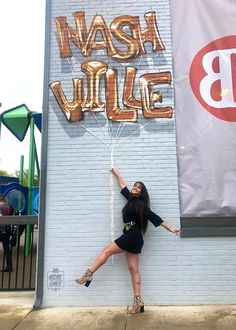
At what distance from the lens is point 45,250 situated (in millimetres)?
5695

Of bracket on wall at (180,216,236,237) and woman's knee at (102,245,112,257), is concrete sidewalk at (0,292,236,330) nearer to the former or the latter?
woman's knee at (102,245,112,257)

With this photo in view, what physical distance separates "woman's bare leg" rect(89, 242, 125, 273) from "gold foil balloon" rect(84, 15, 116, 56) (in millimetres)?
3040

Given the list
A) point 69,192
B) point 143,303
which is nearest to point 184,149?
point 69,192

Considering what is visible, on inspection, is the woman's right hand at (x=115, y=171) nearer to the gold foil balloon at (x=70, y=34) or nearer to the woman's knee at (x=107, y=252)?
the woman's knee at (x=107, y=252)

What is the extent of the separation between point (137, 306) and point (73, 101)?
10.5 ft

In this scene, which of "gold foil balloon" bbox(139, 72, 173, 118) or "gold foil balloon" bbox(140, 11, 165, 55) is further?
"gold foil balloon" bbox(140, 11, 165, 55)

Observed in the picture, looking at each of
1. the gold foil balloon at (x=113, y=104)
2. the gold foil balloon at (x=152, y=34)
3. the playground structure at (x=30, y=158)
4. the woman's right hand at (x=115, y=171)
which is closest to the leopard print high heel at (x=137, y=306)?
the woman's right hand at (x=115, y=171)

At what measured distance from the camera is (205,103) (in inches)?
229

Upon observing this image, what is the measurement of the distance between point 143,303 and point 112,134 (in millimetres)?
2540

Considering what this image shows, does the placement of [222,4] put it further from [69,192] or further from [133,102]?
[69,192]

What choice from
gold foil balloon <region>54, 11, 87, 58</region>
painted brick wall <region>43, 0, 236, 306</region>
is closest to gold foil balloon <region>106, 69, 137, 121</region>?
painted brick wall <region>43, 0, 236, 306</region>

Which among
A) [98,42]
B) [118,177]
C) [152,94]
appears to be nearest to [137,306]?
[118,177]

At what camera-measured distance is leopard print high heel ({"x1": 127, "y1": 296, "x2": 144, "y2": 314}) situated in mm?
5082

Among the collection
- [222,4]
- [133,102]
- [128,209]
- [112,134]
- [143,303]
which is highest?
[222,4]
